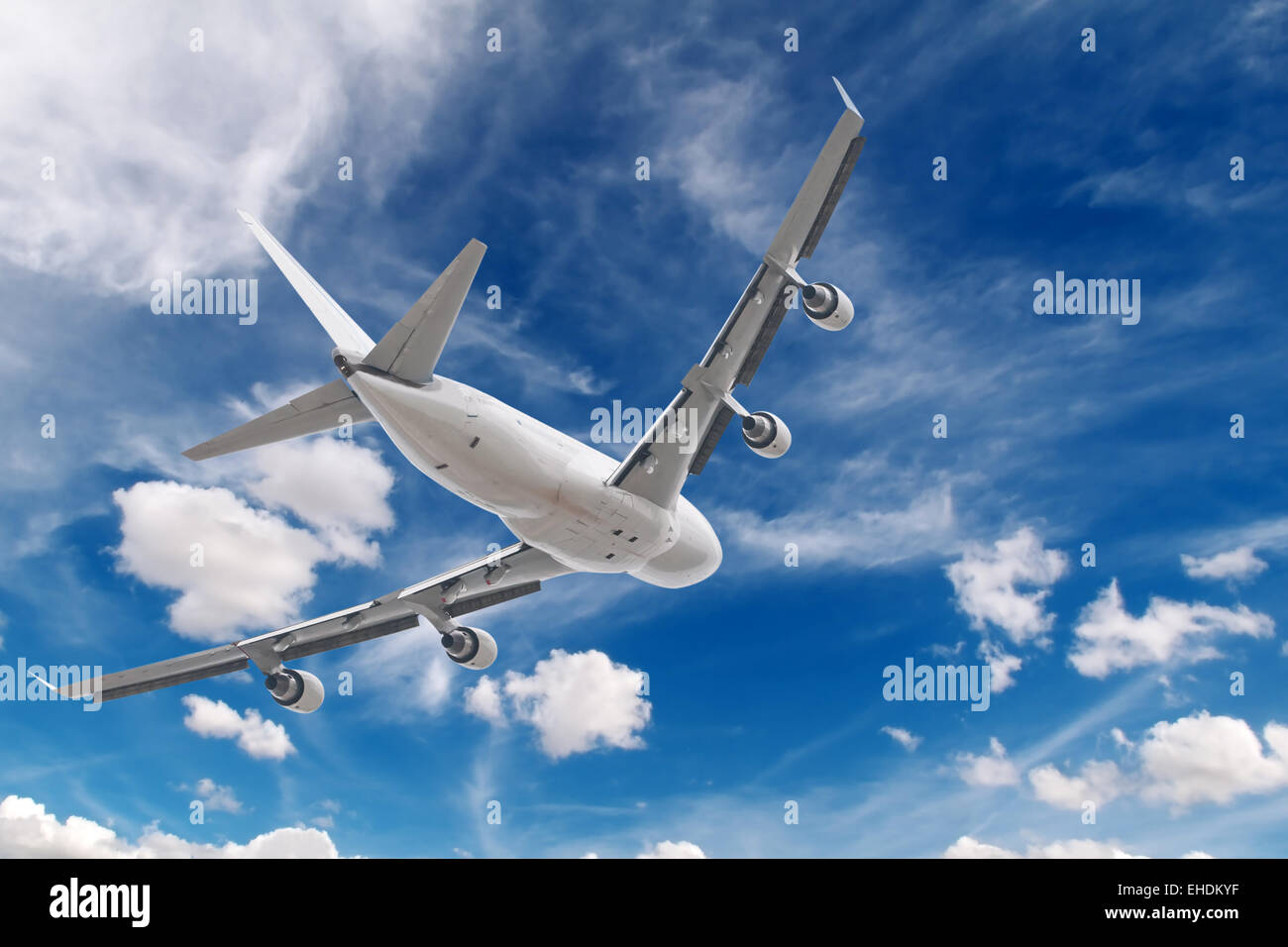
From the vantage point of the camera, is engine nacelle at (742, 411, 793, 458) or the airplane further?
engine nacelle at (742, 411, 793, 458)

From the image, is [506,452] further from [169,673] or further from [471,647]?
[169,673]

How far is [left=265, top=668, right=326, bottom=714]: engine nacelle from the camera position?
2192 cm

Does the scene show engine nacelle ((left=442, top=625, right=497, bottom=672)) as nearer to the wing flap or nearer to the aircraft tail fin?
the wing flap

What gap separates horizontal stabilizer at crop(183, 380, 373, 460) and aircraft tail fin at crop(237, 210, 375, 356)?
954 mm

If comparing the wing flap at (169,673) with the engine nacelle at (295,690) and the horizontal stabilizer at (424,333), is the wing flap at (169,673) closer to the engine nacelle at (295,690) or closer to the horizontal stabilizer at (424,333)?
the engine nacelle at (295,690)

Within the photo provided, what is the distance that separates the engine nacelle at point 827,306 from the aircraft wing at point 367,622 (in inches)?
343

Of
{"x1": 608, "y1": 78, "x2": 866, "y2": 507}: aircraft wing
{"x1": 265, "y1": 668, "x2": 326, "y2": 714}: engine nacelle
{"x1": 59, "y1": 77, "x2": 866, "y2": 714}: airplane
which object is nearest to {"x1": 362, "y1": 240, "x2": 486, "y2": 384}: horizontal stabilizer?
{"x1": 59, "y1": 77, "x2": 866, "y2": 714}: airplane

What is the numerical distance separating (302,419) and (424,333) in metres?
3.74

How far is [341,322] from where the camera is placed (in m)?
17.2

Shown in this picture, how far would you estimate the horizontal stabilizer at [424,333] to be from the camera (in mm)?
15031
